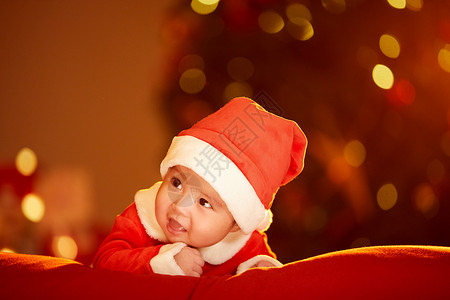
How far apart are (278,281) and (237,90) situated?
3.34ft

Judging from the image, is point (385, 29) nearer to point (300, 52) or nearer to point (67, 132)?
point (300, 52)

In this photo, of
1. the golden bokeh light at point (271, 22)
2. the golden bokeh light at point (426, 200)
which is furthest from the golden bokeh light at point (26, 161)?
the golden bokeh light at point (426, 200)

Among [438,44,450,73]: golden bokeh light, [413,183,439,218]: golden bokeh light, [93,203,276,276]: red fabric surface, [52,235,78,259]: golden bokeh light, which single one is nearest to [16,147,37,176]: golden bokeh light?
[52,235,78,259]: golden bokeh light

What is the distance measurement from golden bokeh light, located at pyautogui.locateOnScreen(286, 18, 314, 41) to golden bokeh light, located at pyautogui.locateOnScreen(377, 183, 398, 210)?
0.56 meters

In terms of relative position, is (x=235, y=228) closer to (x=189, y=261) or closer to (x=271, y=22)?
(x=189, y=261)

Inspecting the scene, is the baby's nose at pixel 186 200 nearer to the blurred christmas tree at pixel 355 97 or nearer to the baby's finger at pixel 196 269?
the baby's finger at pixel 196 269

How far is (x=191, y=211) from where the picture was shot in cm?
77

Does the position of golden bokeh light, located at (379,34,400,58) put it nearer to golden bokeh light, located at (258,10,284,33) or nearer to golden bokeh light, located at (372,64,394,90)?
golden bokeh light, located at (372,64,394,90)

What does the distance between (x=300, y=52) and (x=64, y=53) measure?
4.57ft

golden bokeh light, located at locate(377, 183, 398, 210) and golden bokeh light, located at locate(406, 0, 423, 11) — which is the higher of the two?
golden bokeh light, located at locate(406, 0, 423, 11)

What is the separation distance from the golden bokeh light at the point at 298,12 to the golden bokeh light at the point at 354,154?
0.45 m

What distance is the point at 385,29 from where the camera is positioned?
1.50 m

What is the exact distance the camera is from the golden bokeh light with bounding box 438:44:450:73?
1.51 meters

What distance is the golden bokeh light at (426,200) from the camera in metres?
1.49
